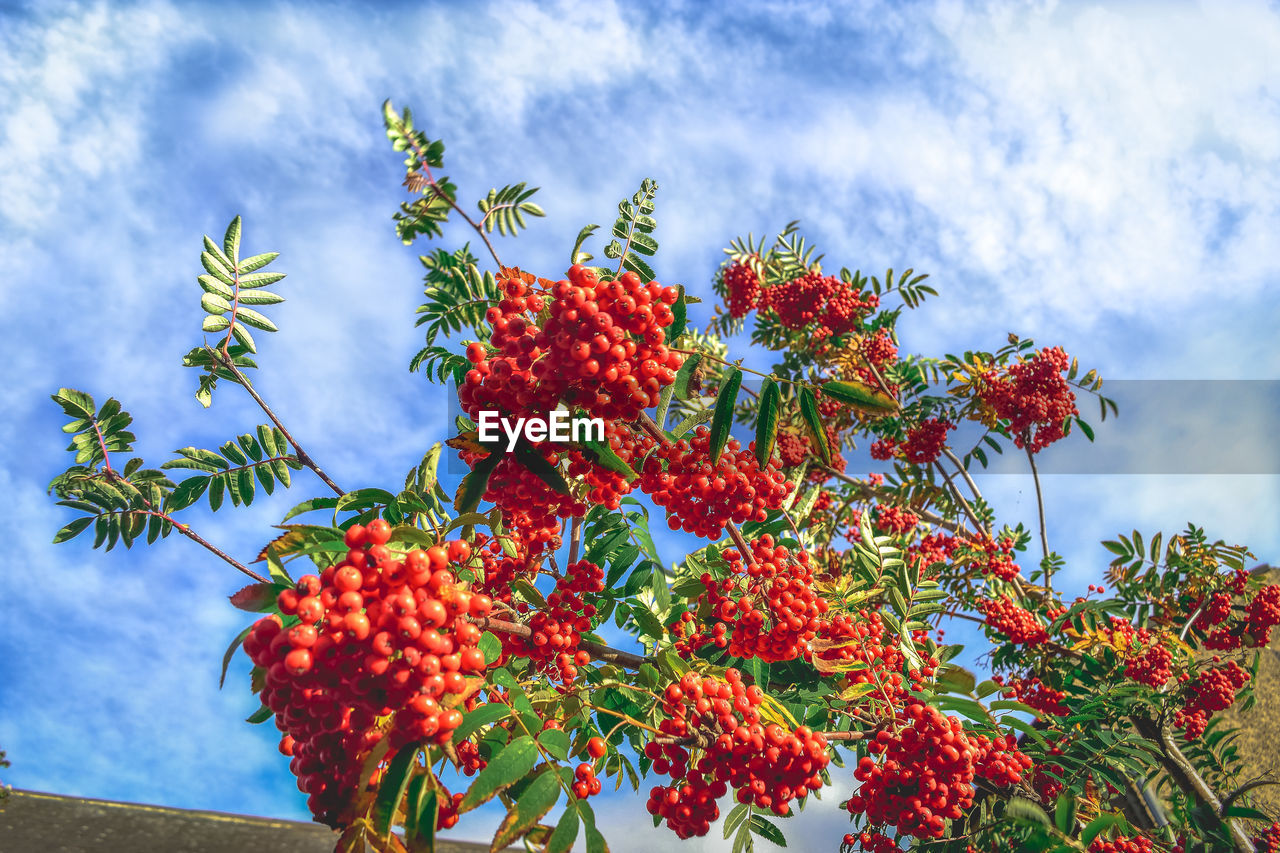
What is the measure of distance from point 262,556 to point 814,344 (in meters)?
6.30

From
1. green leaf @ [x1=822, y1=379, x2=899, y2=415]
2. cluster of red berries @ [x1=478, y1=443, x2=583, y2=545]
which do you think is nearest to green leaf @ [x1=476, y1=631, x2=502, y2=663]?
cluster of red berries @ [x1=478, y1=443, x2=583, y2=545]

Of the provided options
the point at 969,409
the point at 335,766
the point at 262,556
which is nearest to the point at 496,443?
the point at 262,556

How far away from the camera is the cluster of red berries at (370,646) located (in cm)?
142

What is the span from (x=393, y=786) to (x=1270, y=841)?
18.8 feet

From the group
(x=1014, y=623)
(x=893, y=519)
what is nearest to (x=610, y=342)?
(x=1014, y=623)

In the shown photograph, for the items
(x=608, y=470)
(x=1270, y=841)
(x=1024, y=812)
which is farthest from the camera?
(x=1270, y=841)

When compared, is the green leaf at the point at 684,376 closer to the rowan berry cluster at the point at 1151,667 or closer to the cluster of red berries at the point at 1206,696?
the rowan berry cluster at the point at 1151,667

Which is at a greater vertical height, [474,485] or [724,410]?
[724,410]

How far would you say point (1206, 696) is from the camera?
5.22m

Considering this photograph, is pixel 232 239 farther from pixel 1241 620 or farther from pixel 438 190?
pixel 1241 620

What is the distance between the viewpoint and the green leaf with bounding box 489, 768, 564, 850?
1.54 m

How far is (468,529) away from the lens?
1941 millimetres

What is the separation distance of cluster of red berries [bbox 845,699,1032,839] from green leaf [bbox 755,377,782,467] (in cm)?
129

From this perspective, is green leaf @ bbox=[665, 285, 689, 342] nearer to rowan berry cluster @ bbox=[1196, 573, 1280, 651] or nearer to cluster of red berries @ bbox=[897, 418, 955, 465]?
cluster of red berries @ bbox=[897, 418, 955, 465]
